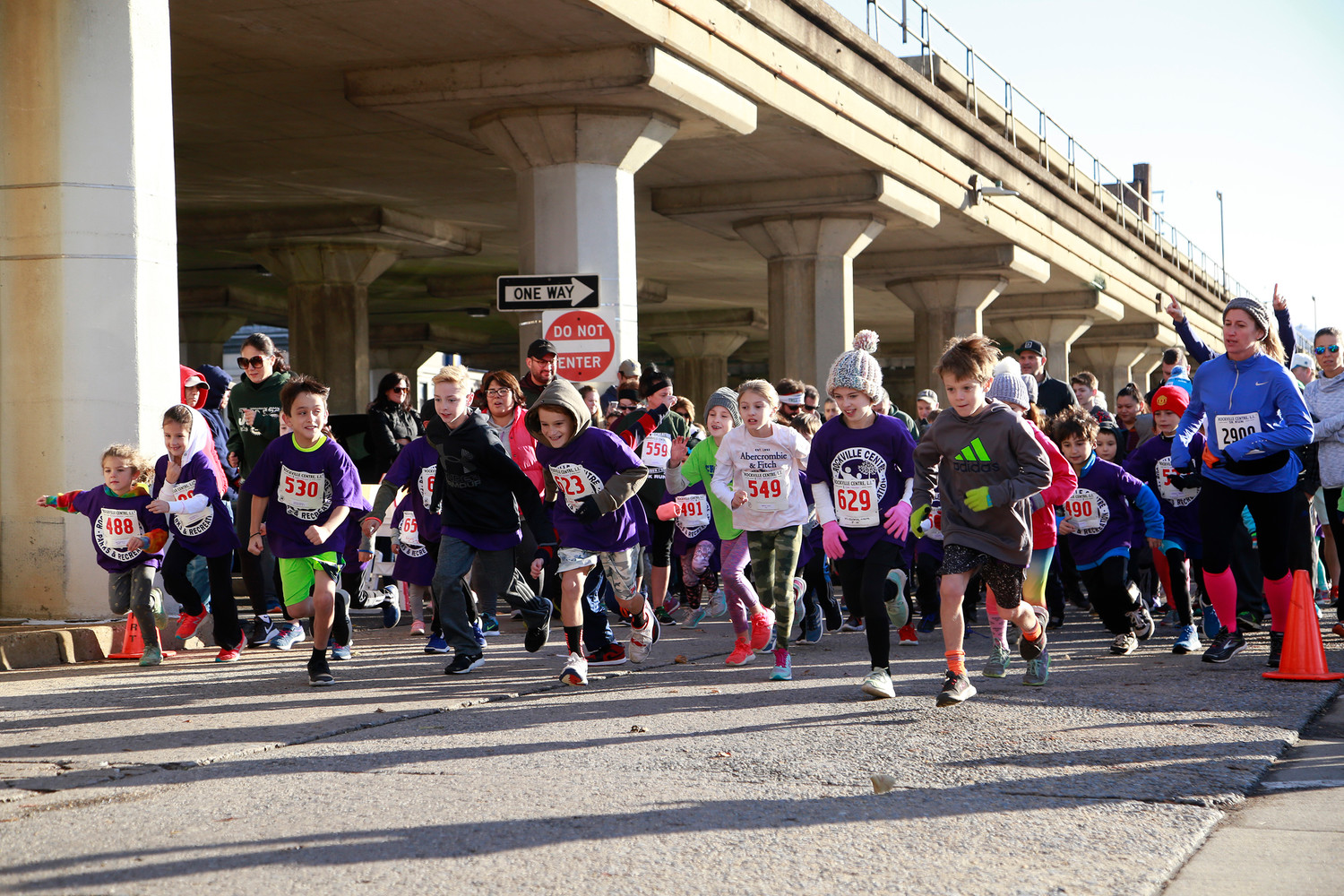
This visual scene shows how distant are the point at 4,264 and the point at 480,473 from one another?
12.9 feet

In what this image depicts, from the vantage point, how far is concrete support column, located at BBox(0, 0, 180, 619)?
948 cm

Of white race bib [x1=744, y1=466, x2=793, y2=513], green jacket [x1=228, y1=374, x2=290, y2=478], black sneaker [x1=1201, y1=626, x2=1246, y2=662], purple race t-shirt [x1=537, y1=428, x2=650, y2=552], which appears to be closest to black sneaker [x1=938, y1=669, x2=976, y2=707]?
white race bib [x1=744, y1=466, x2=793, y2=513]

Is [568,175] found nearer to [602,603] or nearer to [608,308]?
[608,308]

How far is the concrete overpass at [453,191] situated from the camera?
31.3 feet

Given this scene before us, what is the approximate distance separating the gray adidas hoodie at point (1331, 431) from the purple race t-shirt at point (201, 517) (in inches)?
267

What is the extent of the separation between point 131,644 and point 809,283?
610 inches

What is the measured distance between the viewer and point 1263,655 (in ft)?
27.9

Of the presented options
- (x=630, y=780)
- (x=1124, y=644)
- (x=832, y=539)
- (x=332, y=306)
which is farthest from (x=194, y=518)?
(x=332, y=306)

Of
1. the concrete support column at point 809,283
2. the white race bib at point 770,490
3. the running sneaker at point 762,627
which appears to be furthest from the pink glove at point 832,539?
the concrete support column at point 809,283

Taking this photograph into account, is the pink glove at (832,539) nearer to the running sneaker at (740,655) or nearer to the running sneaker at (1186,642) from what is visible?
the running sneaker at (740,655)

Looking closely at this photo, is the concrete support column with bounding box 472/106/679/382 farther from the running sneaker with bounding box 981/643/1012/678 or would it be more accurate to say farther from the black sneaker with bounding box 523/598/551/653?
the running sneaker with bounding box 981/643/1012/678

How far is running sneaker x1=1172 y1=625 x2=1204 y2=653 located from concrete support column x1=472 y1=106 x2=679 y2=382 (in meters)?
7.66

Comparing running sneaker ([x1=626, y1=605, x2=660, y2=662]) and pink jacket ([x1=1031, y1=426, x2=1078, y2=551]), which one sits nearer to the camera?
pink jacket ([x1=1031, y1=426, x2=1078, y2=551])

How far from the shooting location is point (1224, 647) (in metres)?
8.23
